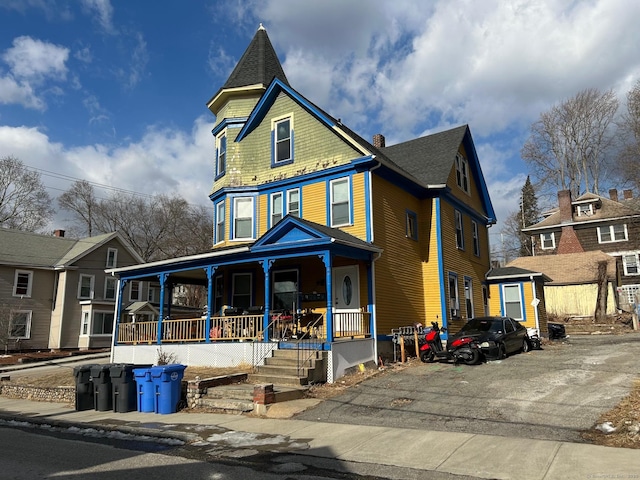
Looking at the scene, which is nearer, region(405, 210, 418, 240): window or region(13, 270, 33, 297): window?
region(405, 210, 418, 240): window

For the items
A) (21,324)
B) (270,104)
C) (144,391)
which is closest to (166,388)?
(144,391)

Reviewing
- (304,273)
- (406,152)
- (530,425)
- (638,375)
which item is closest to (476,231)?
(406,152)

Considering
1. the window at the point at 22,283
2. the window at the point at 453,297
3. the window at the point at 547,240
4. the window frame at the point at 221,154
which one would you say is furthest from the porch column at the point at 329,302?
the window at the point at 547,240

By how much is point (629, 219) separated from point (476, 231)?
84.7ft

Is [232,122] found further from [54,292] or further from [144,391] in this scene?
[54,292]

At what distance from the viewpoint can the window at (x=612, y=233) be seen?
42.5 meters

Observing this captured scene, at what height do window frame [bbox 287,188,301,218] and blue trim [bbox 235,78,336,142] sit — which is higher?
blue trim [bbox 235,78,336,142]

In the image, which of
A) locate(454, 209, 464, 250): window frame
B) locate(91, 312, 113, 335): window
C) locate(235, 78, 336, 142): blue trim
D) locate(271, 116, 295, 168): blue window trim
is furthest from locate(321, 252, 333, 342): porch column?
locate(91, 312, 113, 335): window

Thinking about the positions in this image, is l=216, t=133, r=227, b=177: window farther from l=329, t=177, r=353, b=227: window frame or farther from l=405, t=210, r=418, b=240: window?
l=405, t=210, r=418, b=240: window

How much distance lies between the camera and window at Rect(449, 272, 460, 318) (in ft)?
63.5

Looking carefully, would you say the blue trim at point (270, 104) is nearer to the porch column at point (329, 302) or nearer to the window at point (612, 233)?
the porch column at point (329, 302)

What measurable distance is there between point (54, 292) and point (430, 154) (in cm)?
2762

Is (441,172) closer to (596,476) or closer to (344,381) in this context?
(344,381)

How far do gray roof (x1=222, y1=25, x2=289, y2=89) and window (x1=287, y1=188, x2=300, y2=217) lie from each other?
5.12 metres
